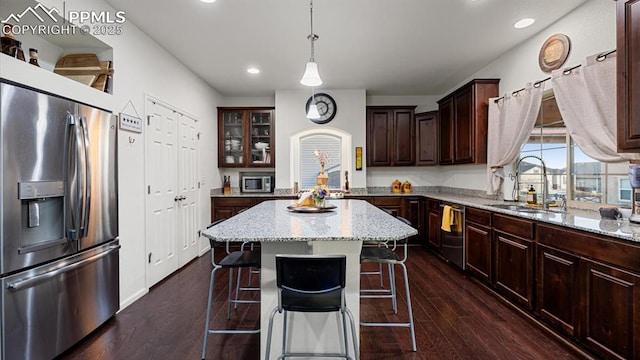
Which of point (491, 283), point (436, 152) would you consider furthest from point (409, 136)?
point (491, 283)

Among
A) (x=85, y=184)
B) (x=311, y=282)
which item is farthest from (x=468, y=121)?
(x=85, y=184)

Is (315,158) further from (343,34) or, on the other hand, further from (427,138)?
(343,34)

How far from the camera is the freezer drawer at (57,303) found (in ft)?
5.61

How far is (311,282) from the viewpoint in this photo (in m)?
1.51

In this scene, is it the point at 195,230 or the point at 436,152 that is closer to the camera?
the point at 195,230

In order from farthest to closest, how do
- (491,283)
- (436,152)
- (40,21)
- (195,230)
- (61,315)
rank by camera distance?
(436,152) < (195,230) < (491,283) < (40,21) < (61,315)

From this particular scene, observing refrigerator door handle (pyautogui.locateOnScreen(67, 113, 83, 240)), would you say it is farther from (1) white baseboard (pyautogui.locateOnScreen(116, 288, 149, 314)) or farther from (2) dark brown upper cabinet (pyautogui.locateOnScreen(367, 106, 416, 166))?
(2) dark brown upper cabinet (pyautogui.locateOnScreen(367, 106, 416, 166))

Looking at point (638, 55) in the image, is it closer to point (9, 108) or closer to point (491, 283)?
point (491, 283)

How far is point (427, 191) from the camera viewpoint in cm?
582

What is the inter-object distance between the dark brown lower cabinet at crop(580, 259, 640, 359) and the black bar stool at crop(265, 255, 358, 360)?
62.4 inches

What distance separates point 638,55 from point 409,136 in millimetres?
3741

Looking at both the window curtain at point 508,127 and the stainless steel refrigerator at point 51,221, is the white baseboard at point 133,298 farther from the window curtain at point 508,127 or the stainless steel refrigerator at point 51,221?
the window curtain at point 508,127

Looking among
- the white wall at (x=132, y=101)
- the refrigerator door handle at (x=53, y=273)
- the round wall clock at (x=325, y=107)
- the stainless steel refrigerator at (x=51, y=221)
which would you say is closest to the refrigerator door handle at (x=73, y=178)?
the stainless steel refrigerator at (x=51, y=221)

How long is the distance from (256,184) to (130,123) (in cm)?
279
